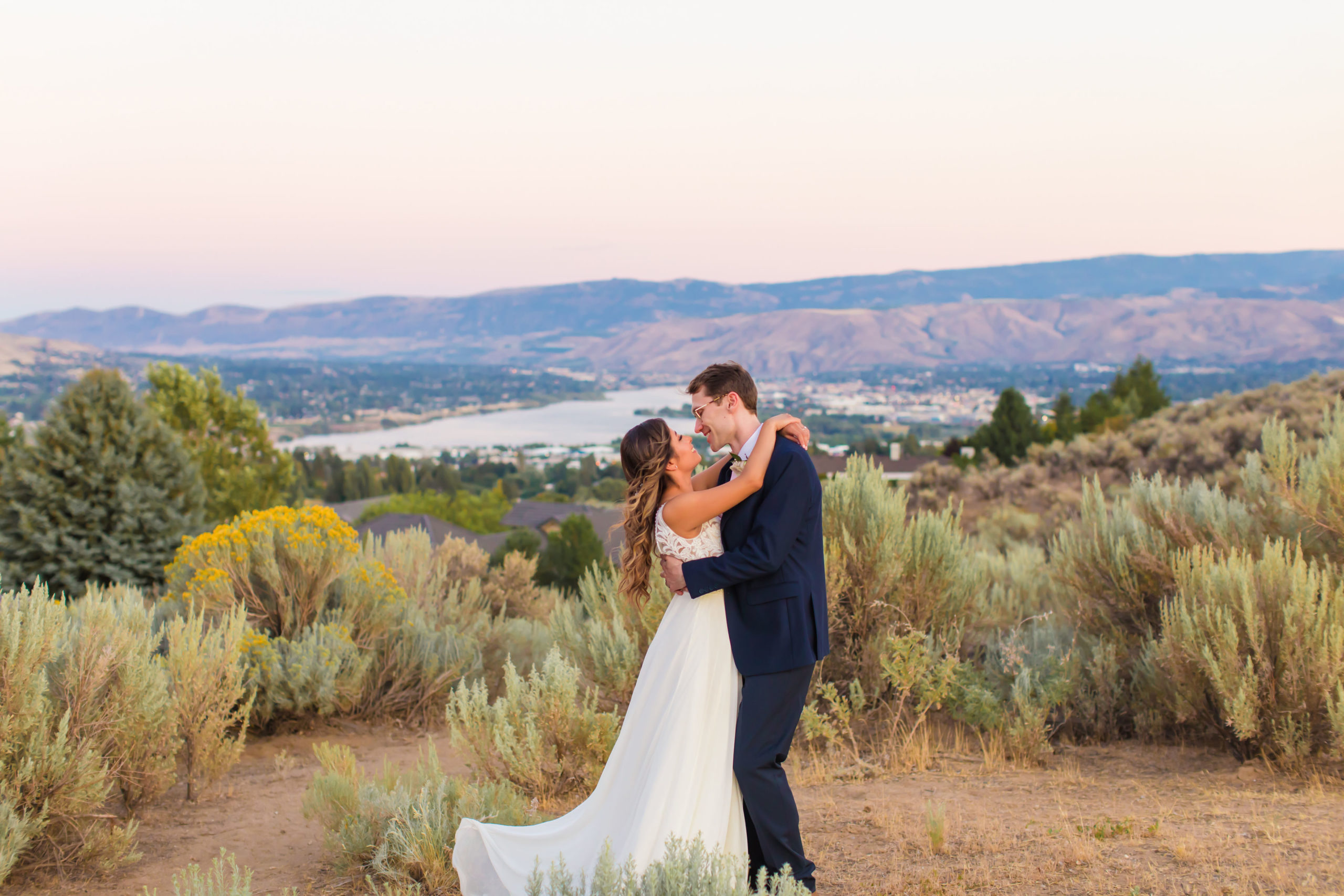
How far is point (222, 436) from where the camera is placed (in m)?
27.5

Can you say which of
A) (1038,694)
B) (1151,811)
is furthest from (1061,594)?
(1151,811)

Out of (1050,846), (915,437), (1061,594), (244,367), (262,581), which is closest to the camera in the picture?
(1050,846)

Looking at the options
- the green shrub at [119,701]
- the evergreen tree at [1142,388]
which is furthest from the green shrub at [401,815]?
the evergreen tree at [1142,388]

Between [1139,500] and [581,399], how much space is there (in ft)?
447

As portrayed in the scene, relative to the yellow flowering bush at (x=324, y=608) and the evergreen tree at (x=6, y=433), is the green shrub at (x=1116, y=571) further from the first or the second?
the evergreen tree at (x=6, y=433)

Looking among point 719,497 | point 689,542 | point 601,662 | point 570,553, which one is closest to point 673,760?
point 689,542

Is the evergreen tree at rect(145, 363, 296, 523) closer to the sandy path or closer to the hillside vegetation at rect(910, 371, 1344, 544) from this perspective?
the hillside vegetation at rect(910, 371, 1344, 544)

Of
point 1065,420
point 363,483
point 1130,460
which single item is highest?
point 1130,460

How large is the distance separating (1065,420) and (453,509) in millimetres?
35490

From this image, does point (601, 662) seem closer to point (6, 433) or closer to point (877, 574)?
point (877, 574)

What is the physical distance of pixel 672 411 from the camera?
9206 cm

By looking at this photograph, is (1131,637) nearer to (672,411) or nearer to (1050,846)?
(1050,846)

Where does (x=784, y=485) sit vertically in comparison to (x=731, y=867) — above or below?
above

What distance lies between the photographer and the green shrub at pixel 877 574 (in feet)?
18.3
